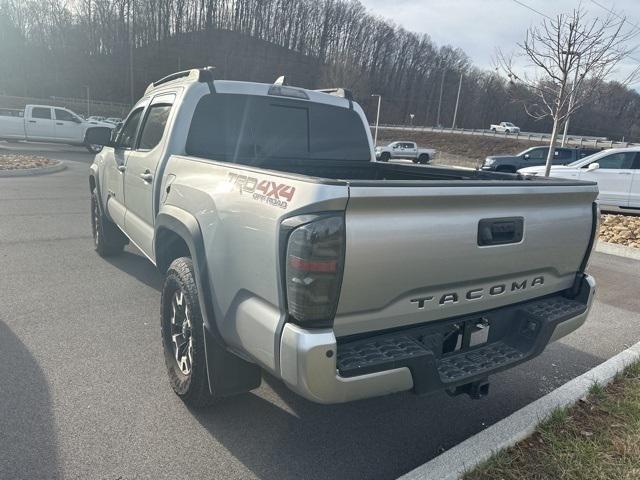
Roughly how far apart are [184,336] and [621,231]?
8.74 meters

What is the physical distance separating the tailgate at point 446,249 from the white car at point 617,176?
8867 millimetres

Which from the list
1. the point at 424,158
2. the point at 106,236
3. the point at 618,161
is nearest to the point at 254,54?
the point at 424,158

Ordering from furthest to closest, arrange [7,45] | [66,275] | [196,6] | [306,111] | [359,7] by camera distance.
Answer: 1. [359,7]
2. [196,6]
3. [7,45]
4. [66,275]
5. [306,111]

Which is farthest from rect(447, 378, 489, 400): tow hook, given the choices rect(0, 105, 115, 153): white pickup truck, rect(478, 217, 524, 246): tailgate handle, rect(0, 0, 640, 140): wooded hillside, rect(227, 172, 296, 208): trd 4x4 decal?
rect(0, 0, 640, 140): wooded hillside

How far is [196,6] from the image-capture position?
308 feet

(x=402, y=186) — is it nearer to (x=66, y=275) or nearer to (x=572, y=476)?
(x=572, y=476)

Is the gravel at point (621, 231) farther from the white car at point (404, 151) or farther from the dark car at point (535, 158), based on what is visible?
the white car at point (404, 151)

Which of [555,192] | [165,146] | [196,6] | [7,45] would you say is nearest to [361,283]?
[555,192]

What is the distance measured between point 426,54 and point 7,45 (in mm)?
85033

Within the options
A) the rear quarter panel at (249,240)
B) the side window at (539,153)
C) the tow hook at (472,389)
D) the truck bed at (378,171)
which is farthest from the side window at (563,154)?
the rear quarter panel at (249,240)

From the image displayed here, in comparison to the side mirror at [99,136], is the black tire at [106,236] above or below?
below

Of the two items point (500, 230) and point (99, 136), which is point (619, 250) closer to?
point (500, 230)

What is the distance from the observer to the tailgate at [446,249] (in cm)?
199

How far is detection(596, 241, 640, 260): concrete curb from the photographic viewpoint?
7.68m
